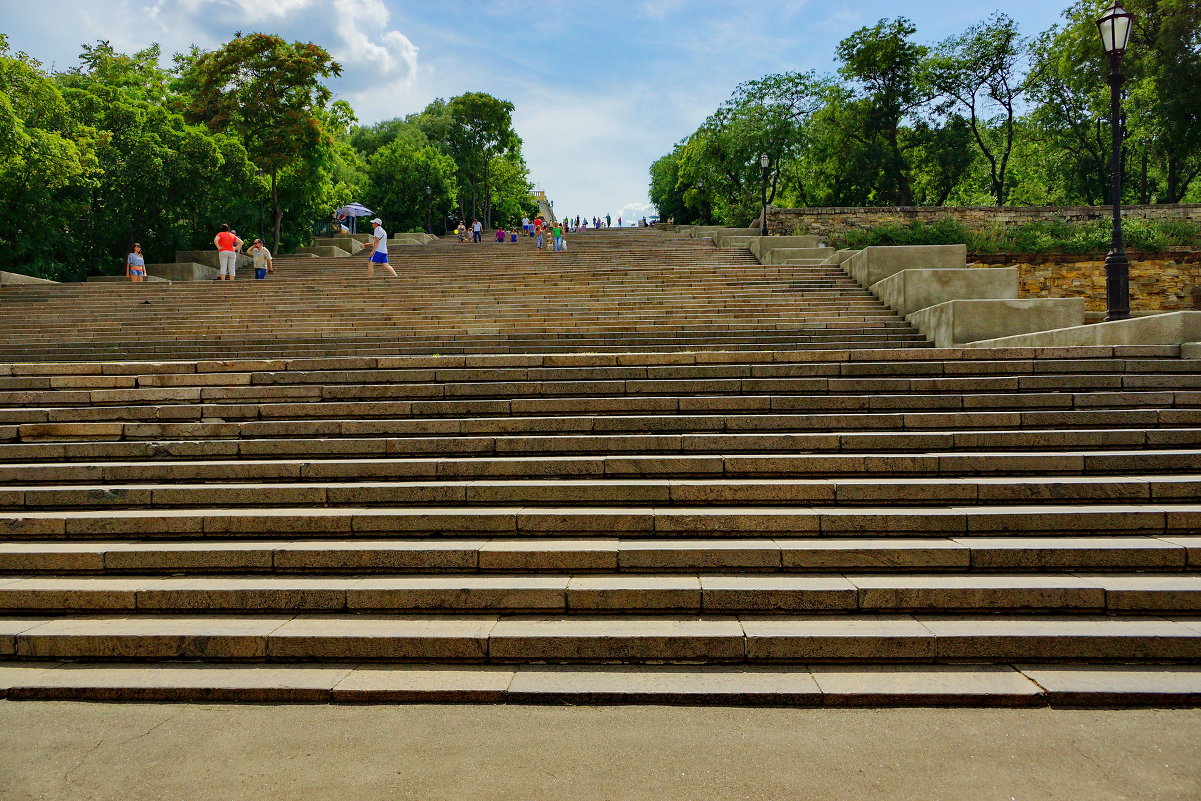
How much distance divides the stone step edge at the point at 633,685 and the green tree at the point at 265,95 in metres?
26.5

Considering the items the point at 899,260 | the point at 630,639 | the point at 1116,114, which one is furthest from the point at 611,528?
the point at 899,260

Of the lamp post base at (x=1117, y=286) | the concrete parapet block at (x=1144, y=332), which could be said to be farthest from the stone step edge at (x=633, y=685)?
the lamp post base at (x=1117, y=286)

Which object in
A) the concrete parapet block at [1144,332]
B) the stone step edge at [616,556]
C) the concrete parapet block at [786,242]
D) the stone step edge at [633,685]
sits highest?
the concrete parapet block at [786,242]

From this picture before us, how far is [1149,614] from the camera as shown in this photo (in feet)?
14.4

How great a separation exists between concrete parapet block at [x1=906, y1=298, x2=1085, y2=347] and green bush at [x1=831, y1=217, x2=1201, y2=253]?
12.9 m

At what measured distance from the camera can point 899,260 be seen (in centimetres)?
1375

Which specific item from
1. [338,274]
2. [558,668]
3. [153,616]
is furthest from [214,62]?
[558,668]

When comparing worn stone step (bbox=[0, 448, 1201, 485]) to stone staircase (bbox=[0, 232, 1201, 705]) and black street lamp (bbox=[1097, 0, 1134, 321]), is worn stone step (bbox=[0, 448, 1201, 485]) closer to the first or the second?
stone staircase (bbox=[0, 232, 1201, 705])

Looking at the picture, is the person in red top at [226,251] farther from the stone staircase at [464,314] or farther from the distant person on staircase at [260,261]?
the stone staircase at [464,314]

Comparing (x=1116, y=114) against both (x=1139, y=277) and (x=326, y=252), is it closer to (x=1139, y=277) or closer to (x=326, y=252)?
(x=1139, y=277)

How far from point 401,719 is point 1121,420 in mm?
6398

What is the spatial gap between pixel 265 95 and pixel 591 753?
29.6 m

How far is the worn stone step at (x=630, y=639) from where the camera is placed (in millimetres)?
4113

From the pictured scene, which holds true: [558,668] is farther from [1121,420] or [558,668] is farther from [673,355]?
[1121,420]
